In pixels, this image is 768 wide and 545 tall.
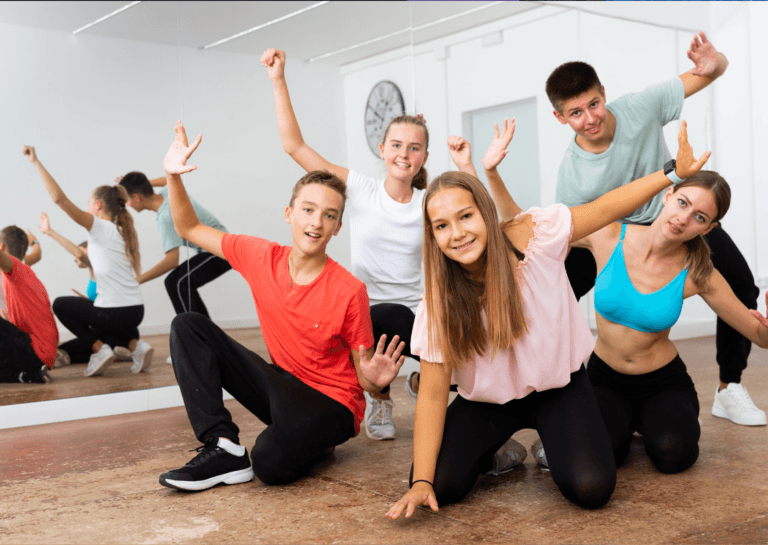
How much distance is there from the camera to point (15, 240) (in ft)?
9.80

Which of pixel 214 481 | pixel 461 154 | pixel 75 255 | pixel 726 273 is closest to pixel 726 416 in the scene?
pixel 726 273

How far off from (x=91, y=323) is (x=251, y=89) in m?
1.43

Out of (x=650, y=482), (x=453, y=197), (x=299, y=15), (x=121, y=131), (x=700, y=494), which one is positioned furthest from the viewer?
(x=299, y=15)

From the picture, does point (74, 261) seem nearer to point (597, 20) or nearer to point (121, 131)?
point (121, 131)

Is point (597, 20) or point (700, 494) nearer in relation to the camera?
point (700, 494)

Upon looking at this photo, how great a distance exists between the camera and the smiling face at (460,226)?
5.13 feet

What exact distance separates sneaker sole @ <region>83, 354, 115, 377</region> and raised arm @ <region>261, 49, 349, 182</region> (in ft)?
4.76

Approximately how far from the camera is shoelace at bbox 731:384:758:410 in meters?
2.43

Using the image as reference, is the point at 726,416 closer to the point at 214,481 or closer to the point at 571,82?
the point at 571,82

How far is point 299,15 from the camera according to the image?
12.5ft

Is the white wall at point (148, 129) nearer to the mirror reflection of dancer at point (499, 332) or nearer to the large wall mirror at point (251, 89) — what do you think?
the large wall mirror at point (251, 89)

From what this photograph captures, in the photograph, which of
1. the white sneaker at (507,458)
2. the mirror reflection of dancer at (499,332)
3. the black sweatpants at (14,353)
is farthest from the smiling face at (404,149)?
the black sweatpants at (14,353)

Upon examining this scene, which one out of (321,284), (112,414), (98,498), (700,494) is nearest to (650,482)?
(700,494)

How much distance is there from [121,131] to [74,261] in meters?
0.66
